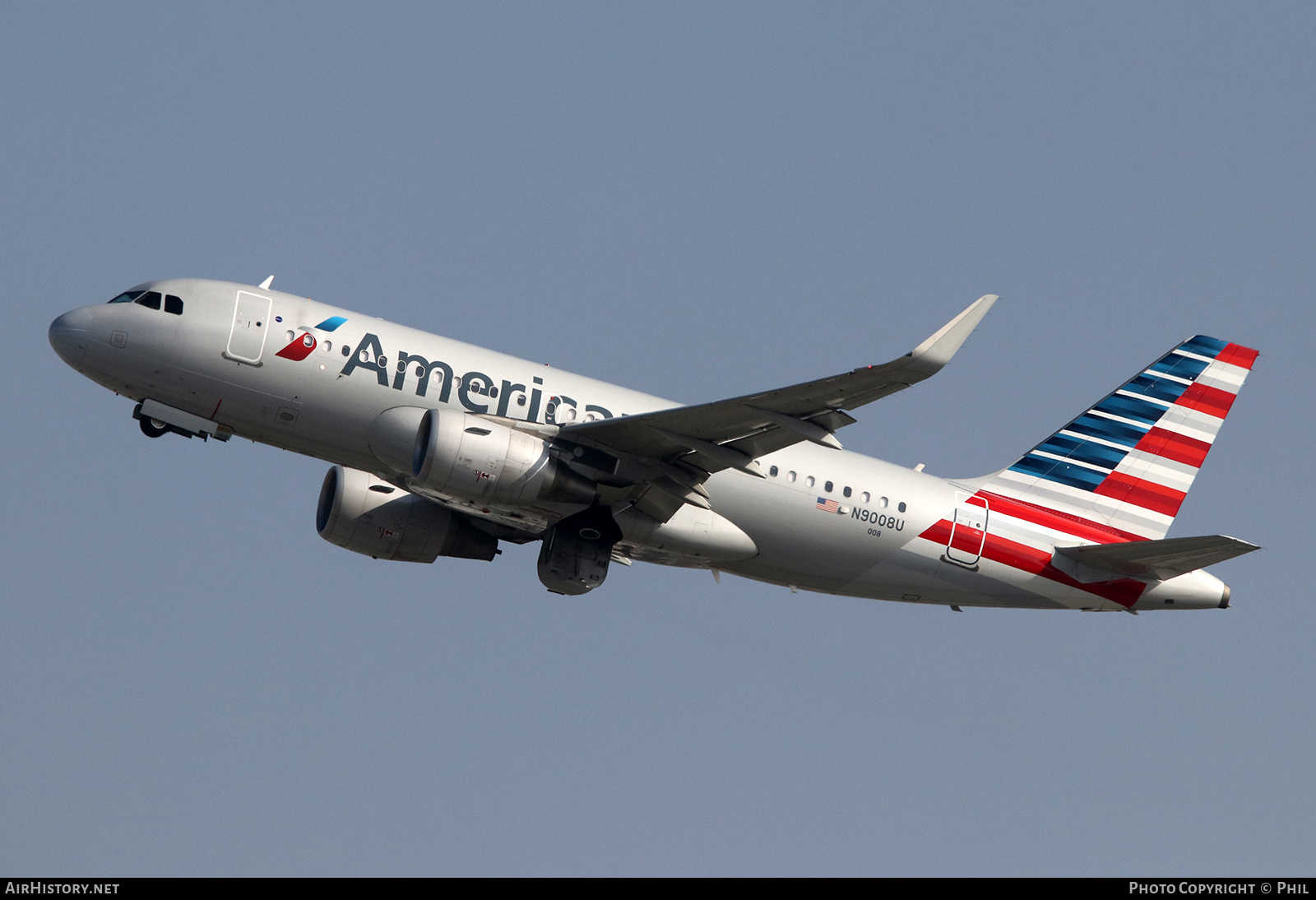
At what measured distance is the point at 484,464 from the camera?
28.5 metres

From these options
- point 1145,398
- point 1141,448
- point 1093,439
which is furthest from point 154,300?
point 1145,398

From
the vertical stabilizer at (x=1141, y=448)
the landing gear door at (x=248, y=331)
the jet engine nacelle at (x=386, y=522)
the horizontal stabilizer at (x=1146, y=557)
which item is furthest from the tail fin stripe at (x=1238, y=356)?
the landing gear door at (x=248, y=331)

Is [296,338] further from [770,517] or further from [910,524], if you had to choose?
[910,524]

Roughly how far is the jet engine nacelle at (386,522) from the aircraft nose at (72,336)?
7283 mm

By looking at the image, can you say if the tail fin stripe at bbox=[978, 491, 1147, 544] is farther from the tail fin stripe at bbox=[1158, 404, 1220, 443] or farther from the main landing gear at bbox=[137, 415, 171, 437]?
the main landing gear at bbox=[137, 415, 171, 437]

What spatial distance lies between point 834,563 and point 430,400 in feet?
33.5

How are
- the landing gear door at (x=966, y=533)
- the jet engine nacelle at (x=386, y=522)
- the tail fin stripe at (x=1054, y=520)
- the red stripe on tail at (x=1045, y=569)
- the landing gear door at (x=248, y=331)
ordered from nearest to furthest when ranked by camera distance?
the landing gear door at (x=248, y=331) → the landing gear door at (x=966, y=533) → the red stripe on tail at (x=1045, y=569) → the tail fin stripe at (x=1054, y=520) → the jet engine nacelle at (x=386, y=522)

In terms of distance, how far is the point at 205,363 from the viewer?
2942cm

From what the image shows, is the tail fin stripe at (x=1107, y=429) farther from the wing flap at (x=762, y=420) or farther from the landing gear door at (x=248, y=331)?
the landing gear door at (x=248, y=331)

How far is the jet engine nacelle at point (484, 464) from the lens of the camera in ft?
92.7

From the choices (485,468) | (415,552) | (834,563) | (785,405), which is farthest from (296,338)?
(834,563)

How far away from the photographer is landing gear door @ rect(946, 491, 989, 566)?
109 ft

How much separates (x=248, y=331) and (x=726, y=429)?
10.6 m

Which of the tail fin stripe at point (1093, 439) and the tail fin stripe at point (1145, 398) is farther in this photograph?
the tail fin stripe at point (1145, 398)
